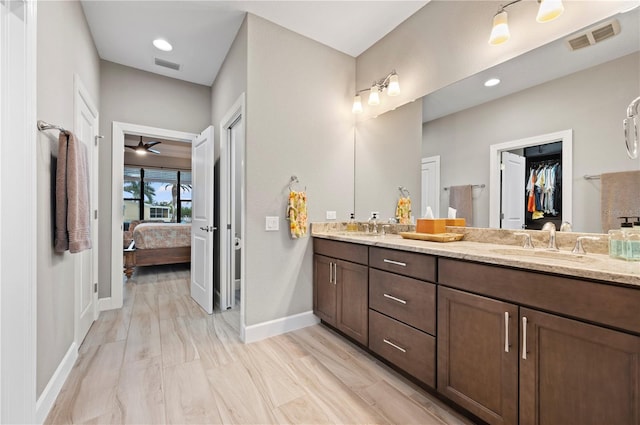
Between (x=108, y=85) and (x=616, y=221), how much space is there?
4.44m

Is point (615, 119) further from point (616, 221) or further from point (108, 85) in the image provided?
point (108, 85)

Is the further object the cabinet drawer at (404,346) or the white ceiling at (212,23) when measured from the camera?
the white ceiling at (212,23)

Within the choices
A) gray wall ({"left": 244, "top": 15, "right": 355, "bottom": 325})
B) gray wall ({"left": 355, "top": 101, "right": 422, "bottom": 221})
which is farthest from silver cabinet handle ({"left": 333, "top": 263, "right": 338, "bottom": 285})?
gray wall ({"left": 355, "top": 101, "right": 422, "bottom": 221})

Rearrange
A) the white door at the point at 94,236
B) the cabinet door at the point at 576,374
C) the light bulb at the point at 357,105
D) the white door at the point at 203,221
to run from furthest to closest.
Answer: the white door at the point at 203,221 → the light bulb at the point at 357,105 → the white door at the point at 94,236 → the cabinet door at the point at 576,374

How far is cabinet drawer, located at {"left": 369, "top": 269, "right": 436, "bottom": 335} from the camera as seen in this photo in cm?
150

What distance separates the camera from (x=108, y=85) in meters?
3.00

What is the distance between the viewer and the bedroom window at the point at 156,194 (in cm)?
762

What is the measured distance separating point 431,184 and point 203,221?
7.83 feet

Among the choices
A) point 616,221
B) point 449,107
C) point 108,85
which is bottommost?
point 616,221

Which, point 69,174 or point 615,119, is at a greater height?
point 615,119

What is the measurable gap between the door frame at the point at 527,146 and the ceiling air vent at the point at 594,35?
0.45m

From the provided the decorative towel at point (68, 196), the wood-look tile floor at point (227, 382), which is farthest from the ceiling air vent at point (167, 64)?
the wood-look tile floor at point (227, 382)

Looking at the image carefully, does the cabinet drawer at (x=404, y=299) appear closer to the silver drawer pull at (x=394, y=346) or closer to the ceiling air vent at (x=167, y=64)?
the silver drawer pull at (x=394, y=346)

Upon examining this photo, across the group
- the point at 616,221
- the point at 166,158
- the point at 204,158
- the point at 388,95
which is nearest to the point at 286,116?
the point at 388,95
